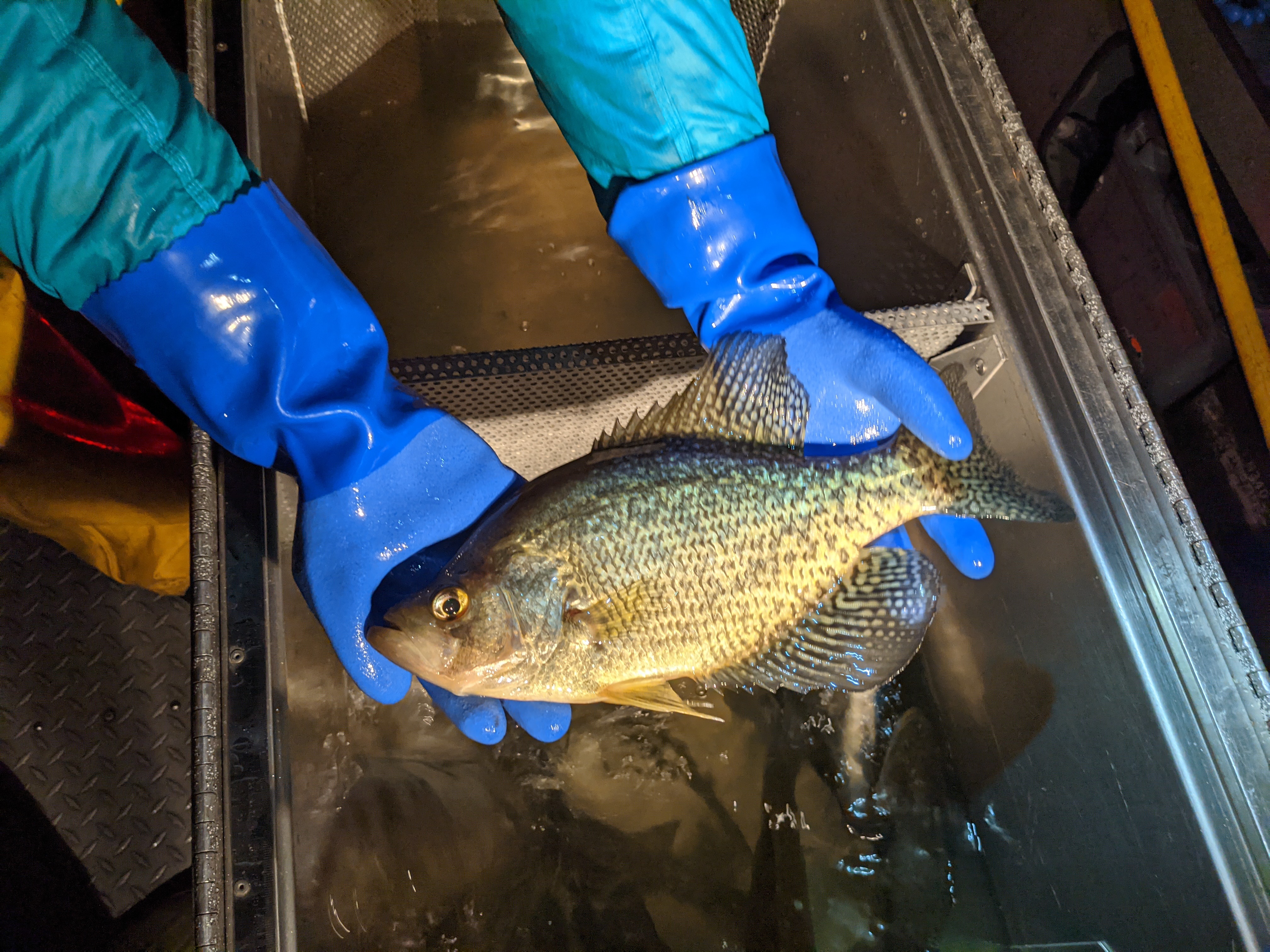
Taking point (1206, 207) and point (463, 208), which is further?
point (463, 208)

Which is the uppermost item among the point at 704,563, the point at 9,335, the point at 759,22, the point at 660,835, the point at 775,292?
Answer: the point at 759,22

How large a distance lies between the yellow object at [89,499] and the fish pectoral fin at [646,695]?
1393mm

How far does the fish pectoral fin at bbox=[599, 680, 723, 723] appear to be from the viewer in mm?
1091

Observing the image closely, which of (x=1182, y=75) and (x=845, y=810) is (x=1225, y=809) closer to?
(x=845, y=810)

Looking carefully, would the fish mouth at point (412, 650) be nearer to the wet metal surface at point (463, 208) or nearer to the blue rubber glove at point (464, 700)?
the blue rubber glove at point (464, 700)

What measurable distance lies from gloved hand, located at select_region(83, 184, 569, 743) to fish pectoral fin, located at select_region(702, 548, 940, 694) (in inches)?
22.4

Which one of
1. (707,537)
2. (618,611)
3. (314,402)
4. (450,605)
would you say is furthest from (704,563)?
(314,402)

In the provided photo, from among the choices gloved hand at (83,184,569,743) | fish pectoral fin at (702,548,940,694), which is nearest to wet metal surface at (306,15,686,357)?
gloved hand at (83,184,569,743)

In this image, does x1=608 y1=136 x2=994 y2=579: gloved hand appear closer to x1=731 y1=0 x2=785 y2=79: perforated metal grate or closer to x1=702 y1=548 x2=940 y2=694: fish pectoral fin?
x1=702 y1=548 x2=940 y2=694: fish pectoral fin

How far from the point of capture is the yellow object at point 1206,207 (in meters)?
1.83

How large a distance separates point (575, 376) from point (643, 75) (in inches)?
23.6

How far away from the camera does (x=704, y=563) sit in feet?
3.43

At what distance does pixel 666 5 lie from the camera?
1.14 meters

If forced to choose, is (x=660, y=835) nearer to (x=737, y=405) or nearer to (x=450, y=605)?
(x=450, y=605)
